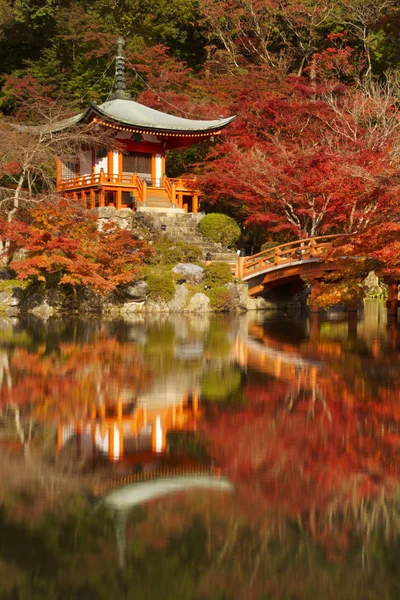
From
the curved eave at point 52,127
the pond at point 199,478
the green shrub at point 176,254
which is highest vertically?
the curved eave at point 52,127

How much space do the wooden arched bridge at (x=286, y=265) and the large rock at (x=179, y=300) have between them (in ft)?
6.96

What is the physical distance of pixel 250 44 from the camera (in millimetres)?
37062

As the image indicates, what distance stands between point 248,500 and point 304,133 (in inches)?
934

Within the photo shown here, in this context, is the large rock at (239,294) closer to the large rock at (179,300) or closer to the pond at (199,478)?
the large rock at (179,300)

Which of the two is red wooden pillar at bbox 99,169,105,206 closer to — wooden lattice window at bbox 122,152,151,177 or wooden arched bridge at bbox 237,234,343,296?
wooden lattice window at bbox 122,152,151,177

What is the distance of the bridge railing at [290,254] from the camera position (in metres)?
23.4

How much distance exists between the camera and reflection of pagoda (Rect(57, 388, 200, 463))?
7520 millimetres

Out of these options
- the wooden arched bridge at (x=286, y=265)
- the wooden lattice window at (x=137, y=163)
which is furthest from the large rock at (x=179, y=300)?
the wooden lattice window at (x=137, y=163)

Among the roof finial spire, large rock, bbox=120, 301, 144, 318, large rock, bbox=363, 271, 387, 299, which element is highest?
the roof finial spire

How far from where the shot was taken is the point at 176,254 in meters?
25.5

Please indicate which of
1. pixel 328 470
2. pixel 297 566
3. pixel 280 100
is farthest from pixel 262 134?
pixel 297 566

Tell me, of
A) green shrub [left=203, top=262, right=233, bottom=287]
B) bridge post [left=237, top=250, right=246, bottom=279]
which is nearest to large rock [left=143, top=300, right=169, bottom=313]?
green shrub [left=203, top=262, right=233, bottom=287]

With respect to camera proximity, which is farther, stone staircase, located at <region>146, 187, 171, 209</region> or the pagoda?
stone staircase, located at <region>146, 187, 171, 209</region>

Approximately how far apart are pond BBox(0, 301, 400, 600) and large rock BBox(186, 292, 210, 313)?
11.0m
